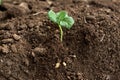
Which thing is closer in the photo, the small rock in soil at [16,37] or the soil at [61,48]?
the soil at [61,48]

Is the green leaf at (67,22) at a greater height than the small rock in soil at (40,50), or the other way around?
the green leaf at (67,22)

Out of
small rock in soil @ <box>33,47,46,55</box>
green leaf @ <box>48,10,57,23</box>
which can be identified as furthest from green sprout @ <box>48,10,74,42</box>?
small rock in soil @ <box>33,47,46,55</box>

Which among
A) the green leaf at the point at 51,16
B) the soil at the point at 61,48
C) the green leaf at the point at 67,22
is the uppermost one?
the green leaf at the point at 51,16

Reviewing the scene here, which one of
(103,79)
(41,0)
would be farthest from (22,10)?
(103,79)

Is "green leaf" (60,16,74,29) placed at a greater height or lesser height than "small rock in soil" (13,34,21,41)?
greater

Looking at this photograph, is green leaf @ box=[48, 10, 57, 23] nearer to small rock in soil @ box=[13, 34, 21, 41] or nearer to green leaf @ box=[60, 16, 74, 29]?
green leaf @ box=[60, 16, 74, 29]

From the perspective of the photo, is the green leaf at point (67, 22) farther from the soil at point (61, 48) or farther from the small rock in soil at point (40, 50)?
the small rock in soil at point (40, 50)

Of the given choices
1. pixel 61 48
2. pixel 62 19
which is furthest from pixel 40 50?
pixel 62 19

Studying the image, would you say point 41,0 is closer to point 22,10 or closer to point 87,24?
point 22,10

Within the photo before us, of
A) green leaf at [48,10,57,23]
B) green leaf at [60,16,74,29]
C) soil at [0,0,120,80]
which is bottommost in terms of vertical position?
soil at [0,0,120,80]

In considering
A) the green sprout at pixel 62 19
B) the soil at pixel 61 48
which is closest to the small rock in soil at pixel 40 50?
the soil at pixel 61 48
